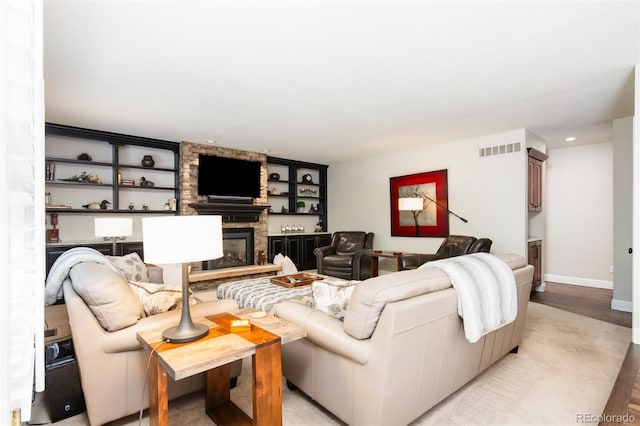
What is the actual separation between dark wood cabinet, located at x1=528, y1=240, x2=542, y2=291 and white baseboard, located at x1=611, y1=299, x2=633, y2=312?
3.13 ft

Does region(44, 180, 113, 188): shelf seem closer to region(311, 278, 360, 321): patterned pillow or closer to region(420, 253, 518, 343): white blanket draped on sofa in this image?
region(311, 278, 360, 321): patterned pillow

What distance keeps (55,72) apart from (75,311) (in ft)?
7.41

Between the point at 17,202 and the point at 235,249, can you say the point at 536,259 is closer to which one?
the point at 235,249

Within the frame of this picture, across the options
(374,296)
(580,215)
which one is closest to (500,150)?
(580,215)

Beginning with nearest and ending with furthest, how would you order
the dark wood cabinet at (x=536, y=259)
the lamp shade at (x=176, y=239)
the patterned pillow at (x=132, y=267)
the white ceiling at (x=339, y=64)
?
the lamp shade at (x=176, y=239), the white ceiling at (x=339, y=64), the patterned pillow at (x=132, y=267), the dark wood cabinet at (x=536, y=259)

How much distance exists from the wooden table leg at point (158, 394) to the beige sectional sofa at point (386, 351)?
0.78m

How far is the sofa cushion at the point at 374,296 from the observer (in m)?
1.63

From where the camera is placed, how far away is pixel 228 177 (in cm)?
594

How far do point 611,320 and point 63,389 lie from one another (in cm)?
523

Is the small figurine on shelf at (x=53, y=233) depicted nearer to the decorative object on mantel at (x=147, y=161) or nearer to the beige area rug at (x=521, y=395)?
the decorative object on mantel at (x=147, y=161)

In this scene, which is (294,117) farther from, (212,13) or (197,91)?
(212,13)

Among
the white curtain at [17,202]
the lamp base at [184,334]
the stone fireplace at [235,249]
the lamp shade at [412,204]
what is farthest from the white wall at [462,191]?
the white curtain at [17,202]

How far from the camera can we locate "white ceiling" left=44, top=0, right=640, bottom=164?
2.05 meters

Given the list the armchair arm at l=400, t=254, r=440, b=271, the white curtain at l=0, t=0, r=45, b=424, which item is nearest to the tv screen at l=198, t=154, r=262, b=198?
the armchair arm at l=400, t=254, r=440, b=271
